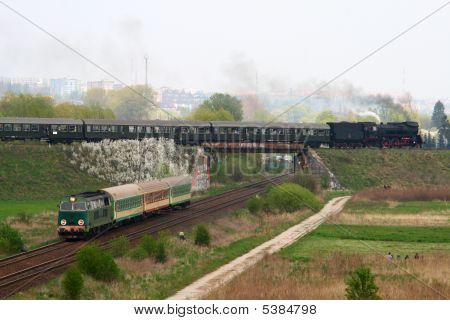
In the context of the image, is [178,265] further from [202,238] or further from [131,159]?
[131,159]

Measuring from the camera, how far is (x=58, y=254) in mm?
40750

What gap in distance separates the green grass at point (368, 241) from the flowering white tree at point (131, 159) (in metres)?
30.5

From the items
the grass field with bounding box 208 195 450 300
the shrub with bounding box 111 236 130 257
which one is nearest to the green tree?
the grass field with bounding box 208 195 450 300

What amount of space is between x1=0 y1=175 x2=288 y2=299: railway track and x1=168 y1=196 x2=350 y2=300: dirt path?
6356 millimetres

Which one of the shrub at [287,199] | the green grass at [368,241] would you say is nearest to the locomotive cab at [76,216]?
the green grass at [368,241]

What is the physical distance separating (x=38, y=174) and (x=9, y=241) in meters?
39.4

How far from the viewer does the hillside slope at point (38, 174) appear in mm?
76250

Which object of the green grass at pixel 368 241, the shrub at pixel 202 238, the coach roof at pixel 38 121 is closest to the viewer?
the green grass at pixel 368 241

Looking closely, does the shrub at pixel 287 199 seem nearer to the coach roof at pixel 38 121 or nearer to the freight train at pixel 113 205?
the freight train at pixel 113 205

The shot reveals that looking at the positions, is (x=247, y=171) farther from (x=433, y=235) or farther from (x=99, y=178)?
(x=433, y=235)

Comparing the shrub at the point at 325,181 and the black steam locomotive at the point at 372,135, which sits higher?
the black steam locomotive at the point at 372,135

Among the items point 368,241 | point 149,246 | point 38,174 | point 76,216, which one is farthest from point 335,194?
point 149,246

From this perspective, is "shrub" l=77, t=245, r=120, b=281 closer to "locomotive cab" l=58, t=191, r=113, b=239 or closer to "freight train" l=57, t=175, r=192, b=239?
"locomotive cab" l=58, t=191, r=113, b=239

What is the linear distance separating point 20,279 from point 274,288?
35.6ft
